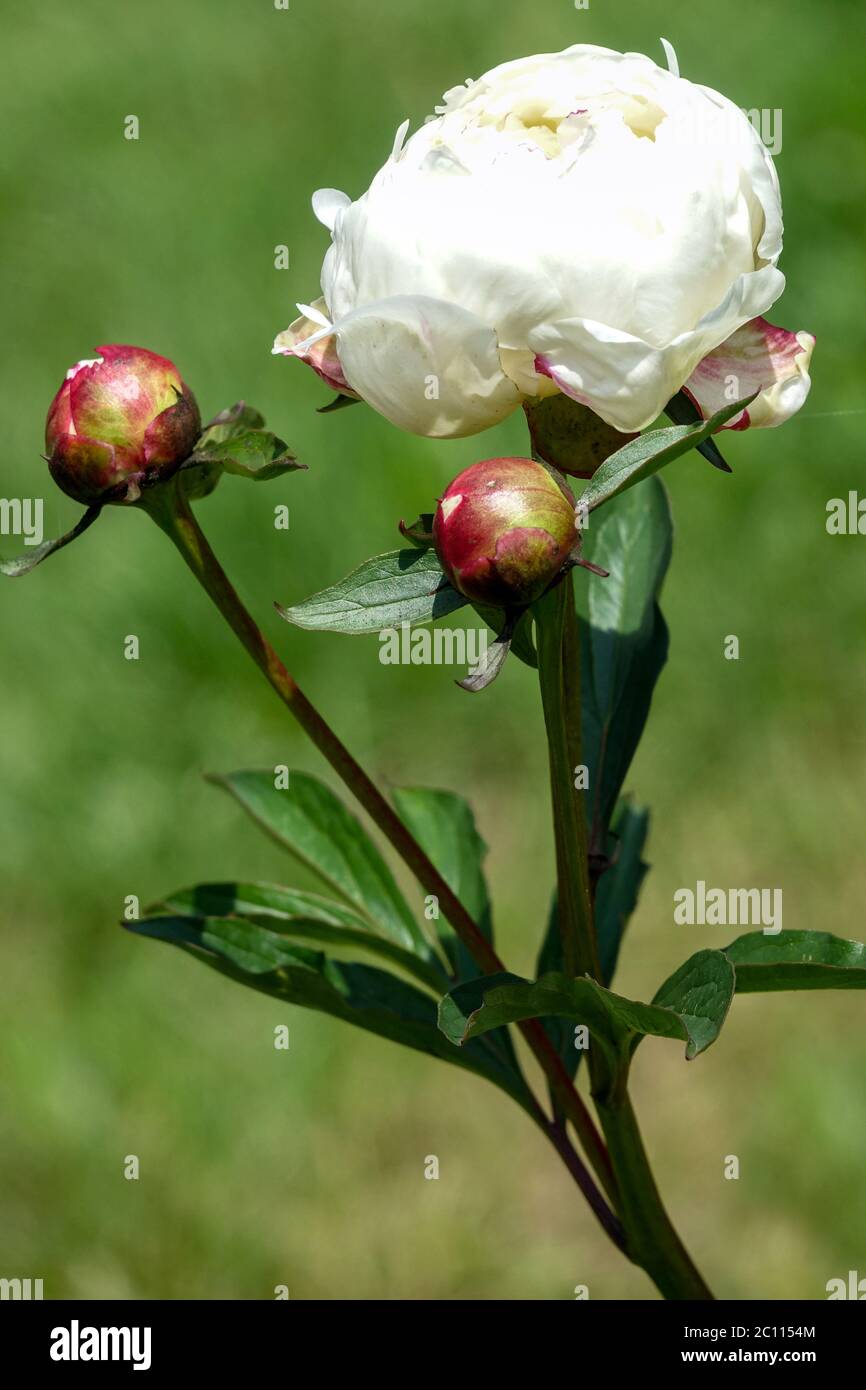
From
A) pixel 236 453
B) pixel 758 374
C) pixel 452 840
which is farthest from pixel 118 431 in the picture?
pixel 452 840

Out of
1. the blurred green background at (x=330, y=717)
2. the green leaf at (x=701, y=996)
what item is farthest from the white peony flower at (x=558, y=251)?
the blurred green background at (x=330, y=717)

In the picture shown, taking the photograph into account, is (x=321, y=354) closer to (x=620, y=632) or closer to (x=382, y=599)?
(x=382, y=599)

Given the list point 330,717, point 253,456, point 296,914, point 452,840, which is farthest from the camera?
point 330,717

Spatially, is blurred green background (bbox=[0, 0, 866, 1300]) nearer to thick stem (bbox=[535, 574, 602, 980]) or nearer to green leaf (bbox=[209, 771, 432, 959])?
green leaf (bbox=[209, 771, 432, 959])

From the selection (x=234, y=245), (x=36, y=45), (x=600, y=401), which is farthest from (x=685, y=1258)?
(x=36, y=45)

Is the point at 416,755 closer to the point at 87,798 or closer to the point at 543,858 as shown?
the point at 543,858

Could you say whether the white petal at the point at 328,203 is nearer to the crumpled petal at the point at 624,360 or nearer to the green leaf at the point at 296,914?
the crumpled petal at the point at 624,360
